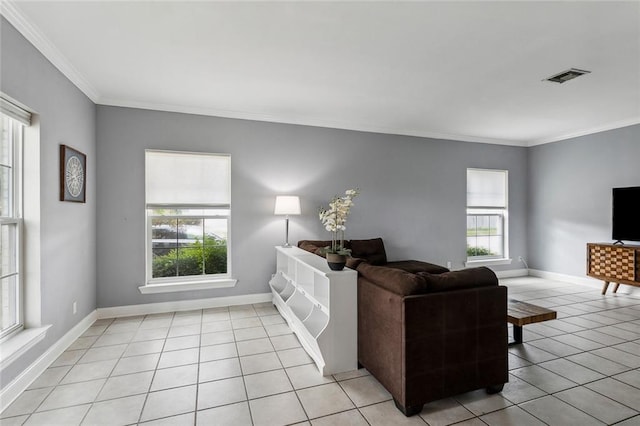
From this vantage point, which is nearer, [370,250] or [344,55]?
[344,55]

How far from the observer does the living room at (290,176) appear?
102 inches

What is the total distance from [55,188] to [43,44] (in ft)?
3.85

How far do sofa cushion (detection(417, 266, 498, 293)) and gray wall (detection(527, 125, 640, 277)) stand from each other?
14.6ft

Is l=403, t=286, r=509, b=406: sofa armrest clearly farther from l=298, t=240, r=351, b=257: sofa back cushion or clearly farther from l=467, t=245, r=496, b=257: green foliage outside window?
l=467, t=245, r=496, b=257: green foliage outside window

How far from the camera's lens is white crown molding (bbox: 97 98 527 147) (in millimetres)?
3955

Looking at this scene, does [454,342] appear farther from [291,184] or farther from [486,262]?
[486,262]

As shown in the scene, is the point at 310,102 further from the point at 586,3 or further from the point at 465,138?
the point at 465,138

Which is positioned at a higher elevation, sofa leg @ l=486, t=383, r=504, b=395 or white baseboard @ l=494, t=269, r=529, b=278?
white baseboard @ l=494, t=269, r=529, b=278

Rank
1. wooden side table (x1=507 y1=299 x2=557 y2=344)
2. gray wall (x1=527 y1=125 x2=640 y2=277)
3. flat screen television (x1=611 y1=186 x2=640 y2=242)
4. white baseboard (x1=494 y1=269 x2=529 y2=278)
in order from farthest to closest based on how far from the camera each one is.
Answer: white baseboard (x1=494 y1=269 x2=529 y2=278), gray wall (x1=527 y1=125 x2=640 y2=277), flat screen television (x1=611 y1=186 x2=640 y2=242), wooden side table (x1=507 y1=299 x2=557 y2=344)

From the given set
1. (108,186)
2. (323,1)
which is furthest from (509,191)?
(108,186)

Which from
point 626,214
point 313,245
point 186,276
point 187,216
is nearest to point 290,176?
point 313,245

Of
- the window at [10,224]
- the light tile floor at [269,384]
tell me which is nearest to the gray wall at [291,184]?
the light tile floor at [269,384]

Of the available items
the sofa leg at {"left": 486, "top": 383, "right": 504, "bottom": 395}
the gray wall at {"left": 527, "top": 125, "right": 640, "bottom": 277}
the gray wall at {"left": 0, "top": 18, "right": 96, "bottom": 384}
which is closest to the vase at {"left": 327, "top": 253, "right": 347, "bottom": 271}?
the sofa leg at {"left": 486, "top": 383, "right": 504, "bottom": 395}

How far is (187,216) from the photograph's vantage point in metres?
4.18
